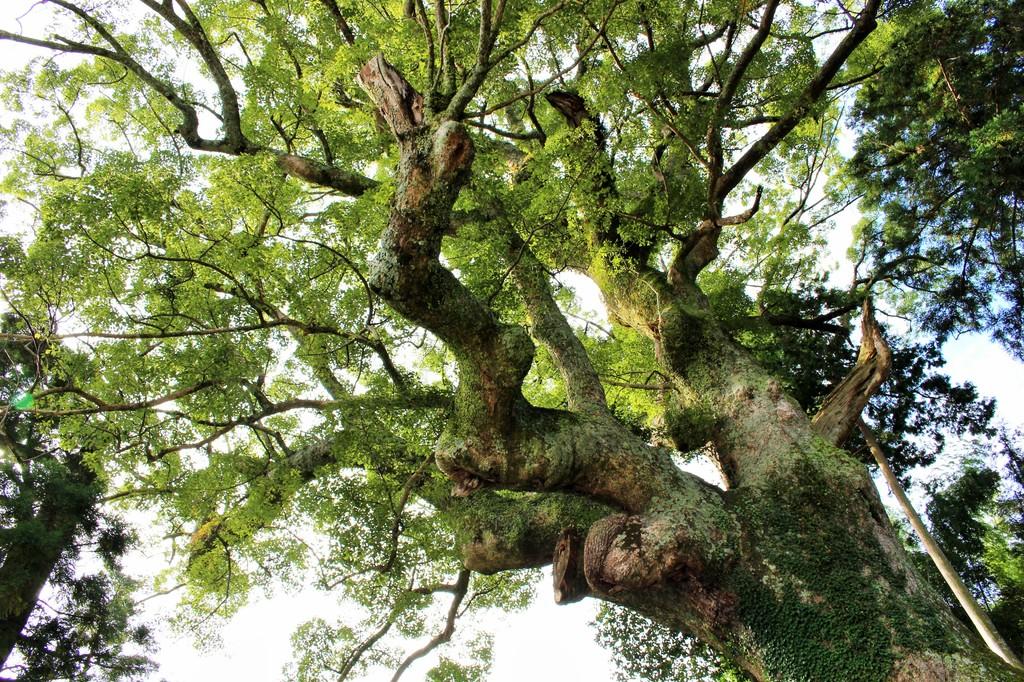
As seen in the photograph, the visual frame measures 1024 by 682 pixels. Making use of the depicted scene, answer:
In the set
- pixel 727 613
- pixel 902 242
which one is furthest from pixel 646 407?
pixel 727 613

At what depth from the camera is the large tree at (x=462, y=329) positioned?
3926 mm

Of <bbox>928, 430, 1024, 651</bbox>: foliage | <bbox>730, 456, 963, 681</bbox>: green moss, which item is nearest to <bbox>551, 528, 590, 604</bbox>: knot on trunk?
<bbox>730, 456, 963, 681</bbox>: green moss

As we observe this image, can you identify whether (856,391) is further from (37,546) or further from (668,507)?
(37,546)

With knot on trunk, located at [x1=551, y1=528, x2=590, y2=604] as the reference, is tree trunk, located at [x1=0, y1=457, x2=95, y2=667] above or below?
above

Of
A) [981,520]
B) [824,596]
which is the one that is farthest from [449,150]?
[981,520]

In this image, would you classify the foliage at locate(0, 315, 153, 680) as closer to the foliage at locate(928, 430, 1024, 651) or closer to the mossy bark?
the mossy bark

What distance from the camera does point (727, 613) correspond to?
3.91 m

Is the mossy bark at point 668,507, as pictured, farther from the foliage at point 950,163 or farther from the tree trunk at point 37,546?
the tree trunk at point 37,546

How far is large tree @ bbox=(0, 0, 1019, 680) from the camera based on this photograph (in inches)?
155

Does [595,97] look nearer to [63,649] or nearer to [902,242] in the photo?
[902,242]

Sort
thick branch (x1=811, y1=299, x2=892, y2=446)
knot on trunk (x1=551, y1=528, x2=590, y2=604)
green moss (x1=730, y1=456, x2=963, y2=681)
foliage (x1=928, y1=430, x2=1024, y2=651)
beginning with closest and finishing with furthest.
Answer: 1. green moss (x1=730, y1=456, x2=963, y2=681)
2. knot on trunk (x1=551, y1=528, x2=590, y2=604)
3. thick branch (x1=811, y1=299, x2=892, y2=446)
4. foliage (x1=928, y1=430, x2=1024, y2=651)

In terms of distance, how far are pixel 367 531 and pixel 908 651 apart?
13.8ft

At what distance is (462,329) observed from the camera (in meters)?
4.01

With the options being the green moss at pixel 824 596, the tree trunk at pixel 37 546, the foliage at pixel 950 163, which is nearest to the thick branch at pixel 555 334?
the green moss at pixel 824 596
